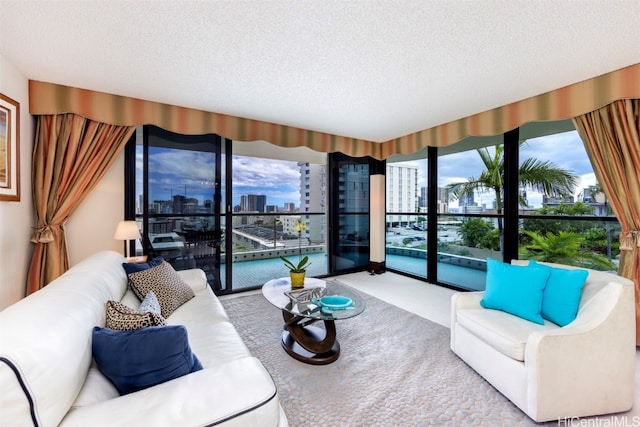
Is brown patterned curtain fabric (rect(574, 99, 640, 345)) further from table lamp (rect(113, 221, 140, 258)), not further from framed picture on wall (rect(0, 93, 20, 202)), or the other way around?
framed picture on wall (rect(0, 93, 20, 202))

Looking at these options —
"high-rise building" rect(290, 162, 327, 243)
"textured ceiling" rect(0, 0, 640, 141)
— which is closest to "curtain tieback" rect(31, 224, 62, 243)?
"textured ceiling" rect(0, 0, 640, 141)

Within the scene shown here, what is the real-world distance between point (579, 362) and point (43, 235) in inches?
174

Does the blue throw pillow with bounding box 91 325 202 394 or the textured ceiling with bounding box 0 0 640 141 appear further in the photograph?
the textured ceiling with bounding box 0 0 640 141

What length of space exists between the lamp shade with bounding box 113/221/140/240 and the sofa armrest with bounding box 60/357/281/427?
2.19 meters

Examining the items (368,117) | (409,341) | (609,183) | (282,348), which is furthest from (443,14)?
(282,348)

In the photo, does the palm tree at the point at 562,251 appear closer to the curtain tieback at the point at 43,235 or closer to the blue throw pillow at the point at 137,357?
the blue throw pillow at the point at 137,357

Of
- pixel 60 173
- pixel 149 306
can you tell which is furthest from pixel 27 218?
pixel 149 306

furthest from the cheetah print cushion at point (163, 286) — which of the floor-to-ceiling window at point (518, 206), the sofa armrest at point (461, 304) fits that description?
the floor-to-ceiling window at point (518, 206)

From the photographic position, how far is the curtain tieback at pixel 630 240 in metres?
2.37

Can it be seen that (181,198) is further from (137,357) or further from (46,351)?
(46,351)

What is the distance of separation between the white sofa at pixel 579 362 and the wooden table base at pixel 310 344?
1.08 meters

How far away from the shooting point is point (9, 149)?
223cm

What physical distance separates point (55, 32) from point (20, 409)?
245 centimetres

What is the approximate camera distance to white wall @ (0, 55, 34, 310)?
223 cm
